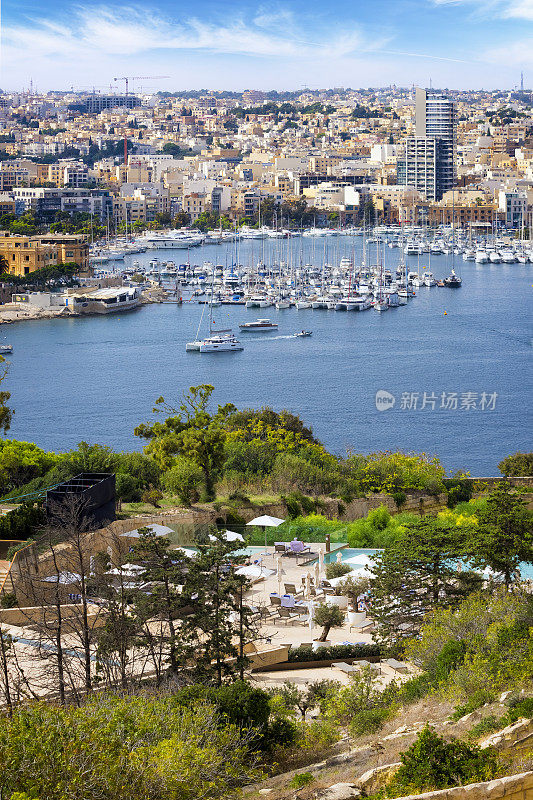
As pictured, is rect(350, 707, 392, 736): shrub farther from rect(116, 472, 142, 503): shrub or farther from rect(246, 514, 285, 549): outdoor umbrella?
rect(116, 472, 142, 503): shrub

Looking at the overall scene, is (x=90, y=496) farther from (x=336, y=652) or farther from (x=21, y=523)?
(x=336, y=652)

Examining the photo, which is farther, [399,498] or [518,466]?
[518,466]

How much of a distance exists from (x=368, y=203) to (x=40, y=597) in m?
32.3

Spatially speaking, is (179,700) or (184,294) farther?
(184,294)

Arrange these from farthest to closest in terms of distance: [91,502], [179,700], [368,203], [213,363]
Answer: [368,203] → [213,363] → [91,502] → [179,700]

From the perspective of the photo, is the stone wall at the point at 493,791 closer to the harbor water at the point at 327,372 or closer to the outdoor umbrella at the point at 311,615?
the outdoor umbrella at the point at 311,615

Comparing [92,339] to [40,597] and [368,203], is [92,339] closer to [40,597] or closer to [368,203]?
[40,597]

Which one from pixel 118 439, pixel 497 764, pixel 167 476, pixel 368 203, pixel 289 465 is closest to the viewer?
pixel 497 764

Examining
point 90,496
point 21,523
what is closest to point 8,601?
point 21,523

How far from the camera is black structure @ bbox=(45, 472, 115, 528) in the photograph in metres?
4.16

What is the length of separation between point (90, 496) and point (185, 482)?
0.93 meters

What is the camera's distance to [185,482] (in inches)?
203

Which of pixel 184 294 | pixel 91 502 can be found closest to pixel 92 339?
pixel 184 294

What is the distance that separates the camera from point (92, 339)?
16703 millimetres
